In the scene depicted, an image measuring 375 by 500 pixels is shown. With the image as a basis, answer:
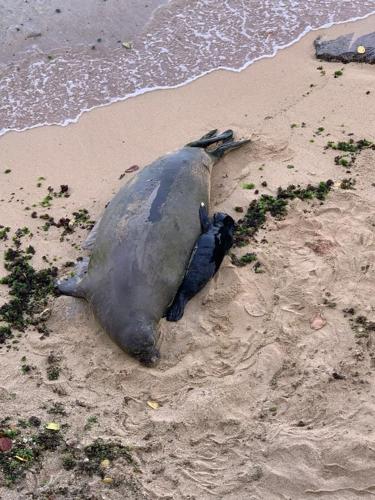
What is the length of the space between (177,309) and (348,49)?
5033 millimetres

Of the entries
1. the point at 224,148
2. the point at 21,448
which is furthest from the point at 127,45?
the point at 21,448

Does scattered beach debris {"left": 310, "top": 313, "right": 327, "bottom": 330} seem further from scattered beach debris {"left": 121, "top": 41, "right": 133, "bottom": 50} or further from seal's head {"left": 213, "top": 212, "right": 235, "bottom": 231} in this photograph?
scattered beach debris {"left": 121, "top": 41, "right": 133, "bottom": 50}

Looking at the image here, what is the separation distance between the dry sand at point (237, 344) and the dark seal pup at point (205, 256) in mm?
102

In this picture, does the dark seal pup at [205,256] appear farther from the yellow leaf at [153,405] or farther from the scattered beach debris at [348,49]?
the scattered beach debris at [348,49]

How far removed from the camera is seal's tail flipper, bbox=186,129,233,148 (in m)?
Result: 6.49

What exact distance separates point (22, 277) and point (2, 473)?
6.78 feet

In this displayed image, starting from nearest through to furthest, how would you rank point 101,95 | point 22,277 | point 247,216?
point 22,277, point 247,216, point 101,95

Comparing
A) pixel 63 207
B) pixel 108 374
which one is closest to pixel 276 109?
pixel 63 207

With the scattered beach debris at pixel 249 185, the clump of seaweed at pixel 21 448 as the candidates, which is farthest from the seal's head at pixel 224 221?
the clump of seaweed at pixel 21 448

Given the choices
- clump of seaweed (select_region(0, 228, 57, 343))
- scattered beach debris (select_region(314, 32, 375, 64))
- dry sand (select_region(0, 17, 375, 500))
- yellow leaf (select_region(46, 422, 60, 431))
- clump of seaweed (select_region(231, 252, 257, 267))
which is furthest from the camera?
scattered beach debris (select_region(314, 32, 375, 64))

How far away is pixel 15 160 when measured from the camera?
22.3ft

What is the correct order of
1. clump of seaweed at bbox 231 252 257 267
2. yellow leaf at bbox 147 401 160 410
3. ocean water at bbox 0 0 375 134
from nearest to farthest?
yellow leaf at bbox 147 401 160 410 → clump of seaweed at bbox 231 252 257 267 → ocean water at bbox 0 0 375 134

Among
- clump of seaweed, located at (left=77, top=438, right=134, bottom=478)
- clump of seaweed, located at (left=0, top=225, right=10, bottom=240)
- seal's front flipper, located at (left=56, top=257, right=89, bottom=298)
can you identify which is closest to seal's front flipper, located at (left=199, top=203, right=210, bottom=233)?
seal's front flipper, located at (left=56, top=257, right=89, bottom=298)

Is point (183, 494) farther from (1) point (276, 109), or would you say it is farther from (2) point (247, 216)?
(1) point (276, 109)
